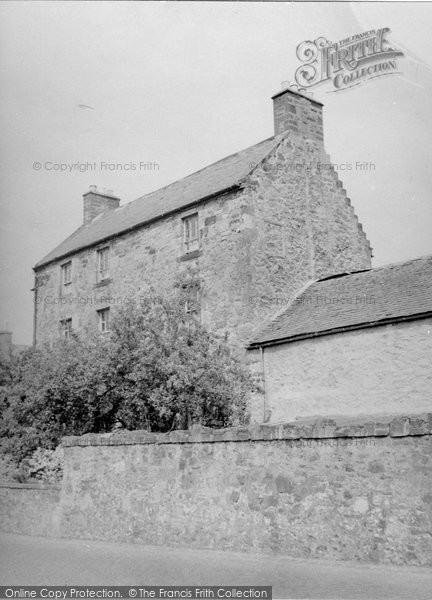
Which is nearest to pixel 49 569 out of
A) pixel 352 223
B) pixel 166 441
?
pixel 166 441

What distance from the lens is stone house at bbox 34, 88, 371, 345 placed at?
17984 millimetres

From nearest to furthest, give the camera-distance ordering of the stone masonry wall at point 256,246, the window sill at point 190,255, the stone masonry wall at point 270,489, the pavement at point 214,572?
1. the pavement at point 214,572
2. the stone masonry wall at point 270,489
3. the stone masonry wall at point 256,246
4. the window sill at point 190,255

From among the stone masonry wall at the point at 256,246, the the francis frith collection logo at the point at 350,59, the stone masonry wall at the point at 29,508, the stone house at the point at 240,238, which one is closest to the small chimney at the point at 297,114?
the stone house at the point at 240,238

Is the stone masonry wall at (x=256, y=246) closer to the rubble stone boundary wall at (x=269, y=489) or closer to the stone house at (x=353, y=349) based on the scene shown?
the stone house at (x=353, y=349)

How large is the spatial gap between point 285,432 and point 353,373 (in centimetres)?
592

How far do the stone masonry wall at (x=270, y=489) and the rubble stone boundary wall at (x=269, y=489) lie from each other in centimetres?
1

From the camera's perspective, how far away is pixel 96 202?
2820 cm

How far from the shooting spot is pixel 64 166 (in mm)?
15508

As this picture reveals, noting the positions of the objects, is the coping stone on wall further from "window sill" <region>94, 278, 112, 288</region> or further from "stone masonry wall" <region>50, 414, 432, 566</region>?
"window sill" <region>94, 278, 112, 288</region>

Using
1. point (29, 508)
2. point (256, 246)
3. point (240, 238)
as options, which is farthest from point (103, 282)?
point (29, 508)

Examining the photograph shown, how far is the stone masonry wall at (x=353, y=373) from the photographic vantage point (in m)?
14.1

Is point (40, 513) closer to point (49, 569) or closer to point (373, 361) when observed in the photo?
point (49, 569)

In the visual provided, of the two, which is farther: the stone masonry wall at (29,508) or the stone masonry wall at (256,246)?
the stone masonry wall at (256,246)

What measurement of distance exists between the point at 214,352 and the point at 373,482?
799 centimetres
